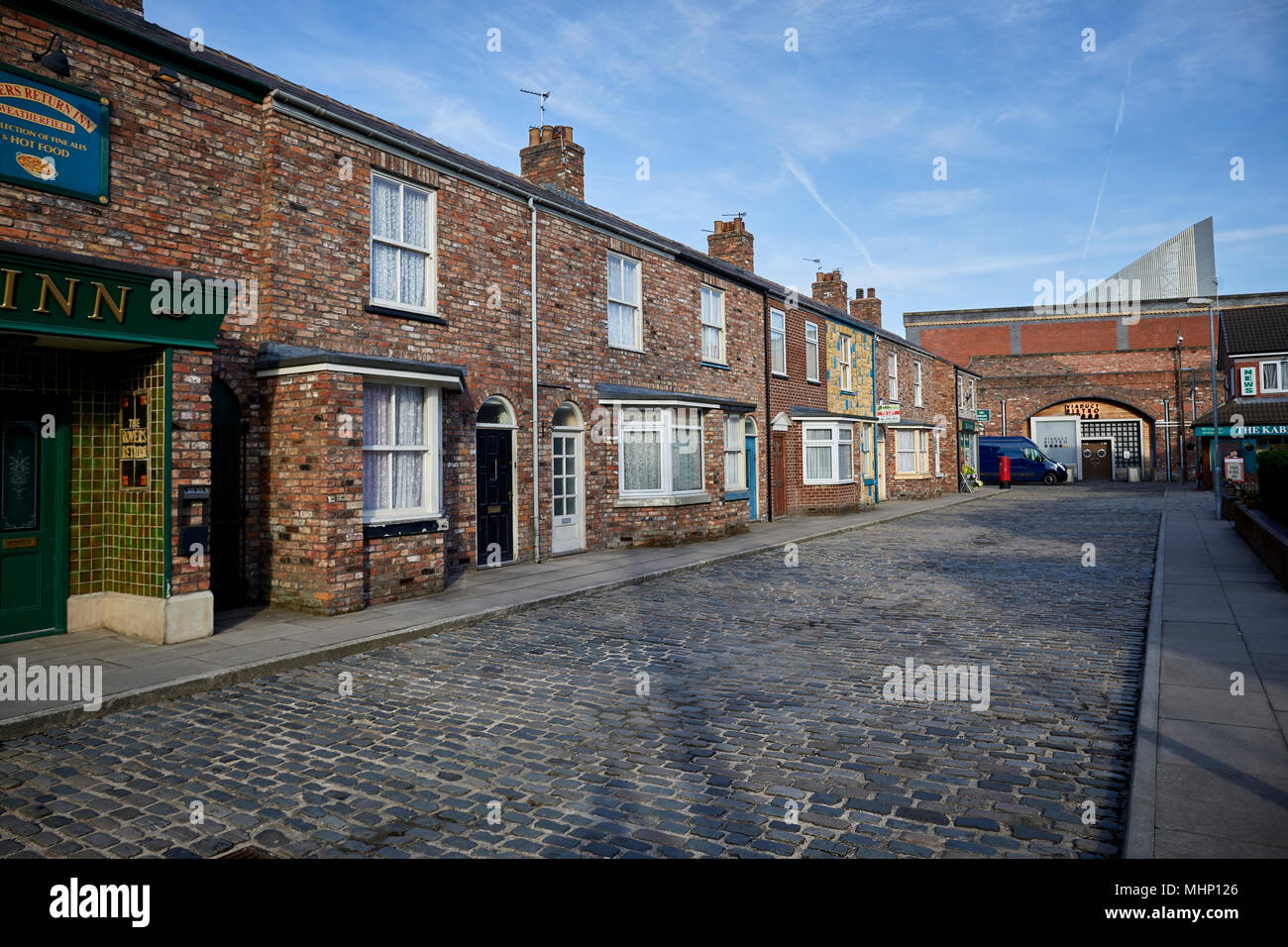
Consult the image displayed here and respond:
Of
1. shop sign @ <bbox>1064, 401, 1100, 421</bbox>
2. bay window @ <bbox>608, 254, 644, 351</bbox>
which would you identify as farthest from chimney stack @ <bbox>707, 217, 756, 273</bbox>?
shop sign @ <bbox>1064, 401, 1100, 421</bbox>

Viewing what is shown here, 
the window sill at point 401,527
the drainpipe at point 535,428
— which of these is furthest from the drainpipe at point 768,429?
the window sill at point 401,527

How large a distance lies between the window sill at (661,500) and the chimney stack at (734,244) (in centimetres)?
958

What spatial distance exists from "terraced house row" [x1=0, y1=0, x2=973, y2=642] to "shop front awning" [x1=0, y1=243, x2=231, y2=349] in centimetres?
2

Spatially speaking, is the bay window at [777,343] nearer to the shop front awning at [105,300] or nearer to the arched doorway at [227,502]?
the arched doorway at [227,502]

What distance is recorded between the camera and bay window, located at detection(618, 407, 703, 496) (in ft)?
52.6

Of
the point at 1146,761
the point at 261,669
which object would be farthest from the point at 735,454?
the point at 1146,761

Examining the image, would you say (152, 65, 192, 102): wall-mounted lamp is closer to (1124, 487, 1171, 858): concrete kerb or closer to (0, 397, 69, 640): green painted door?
(0, 397, 69, 640): green painted door

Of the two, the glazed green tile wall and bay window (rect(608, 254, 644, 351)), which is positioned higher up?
bay window (rect(608, 254, 644, 351))

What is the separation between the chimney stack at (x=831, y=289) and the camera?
30969 mm

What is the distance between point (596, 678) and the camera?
6910mm

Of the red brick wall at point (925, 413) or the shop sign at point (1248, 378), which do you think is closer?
the red brick wall at point (925, 413)
